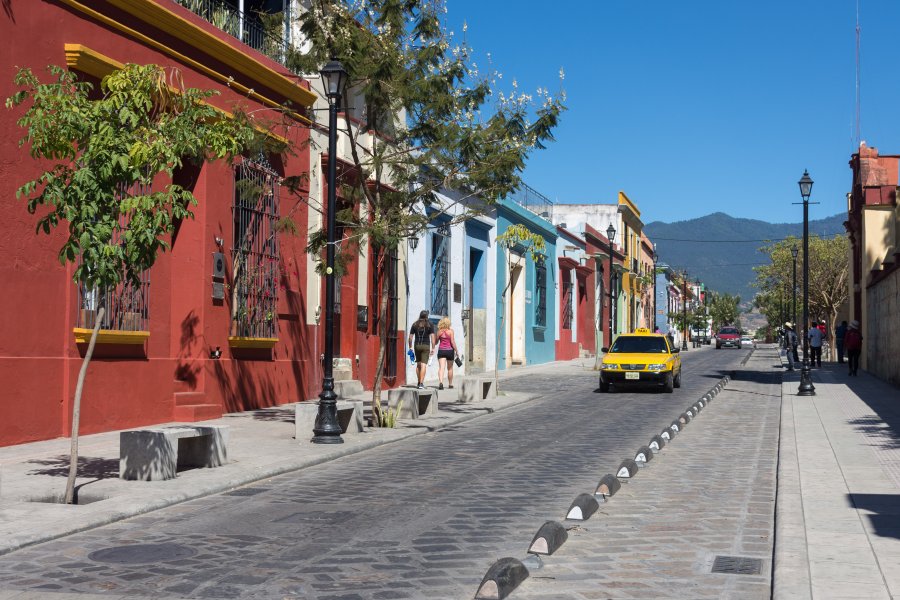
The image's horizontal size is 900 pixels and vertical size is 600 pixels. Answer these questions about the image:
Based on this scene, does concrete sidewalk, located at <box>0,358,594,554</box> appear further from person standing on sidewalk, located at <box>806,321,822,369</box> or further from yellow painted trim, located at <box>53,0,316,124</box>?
person standing on sidewalk, located at <box>806,321,822,369</box>

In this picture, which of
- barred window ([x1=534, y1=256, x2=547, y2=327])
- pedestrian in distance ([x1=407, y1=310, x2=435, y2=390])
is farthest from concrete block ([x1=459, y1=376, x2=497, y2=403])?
barred window ([x1=534, y1=256, x2=547, y2=327])

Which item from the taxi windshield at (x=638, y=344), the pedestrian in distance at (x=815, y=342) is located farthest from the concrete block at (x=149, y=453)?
the pedestrian in distance at (x=815, y=342)

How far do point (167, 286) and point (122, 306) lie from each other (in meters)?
1.28

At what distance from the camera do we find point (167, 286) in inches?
639

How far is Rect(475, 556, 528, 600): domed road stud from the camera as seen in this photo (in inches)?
231

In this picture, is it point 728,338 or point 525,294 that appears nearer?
point 525,294

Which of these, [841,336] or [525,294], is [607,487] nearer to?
[525,294]

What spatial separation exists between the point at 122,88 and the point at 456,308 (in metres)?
22.2

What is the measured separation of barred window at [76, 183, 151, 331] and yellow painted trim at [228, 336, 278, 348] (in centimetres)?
248

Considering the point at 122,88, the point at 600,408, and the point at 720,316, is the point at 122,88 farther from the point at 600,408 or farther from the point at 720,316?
the point at 720,316

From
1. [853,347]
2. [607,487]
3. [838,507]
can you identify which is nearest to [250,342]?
[607,487]

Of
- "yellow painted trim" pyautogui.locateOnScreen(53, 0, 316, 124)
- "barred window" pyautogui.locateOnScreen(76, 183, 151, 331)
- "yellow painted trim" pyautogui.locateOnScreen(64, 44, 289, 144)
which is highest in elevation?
"yellow painted trim" pyautogui.locateOnScreen(53, 0, 316, 124)

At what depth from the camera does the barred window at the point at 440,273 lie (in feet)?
94.6

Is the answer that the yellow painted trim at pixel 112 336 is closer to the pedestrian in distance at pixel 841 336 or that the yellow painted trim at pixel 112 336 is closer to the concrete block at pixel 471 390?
the concrete block at pixel 471 390
